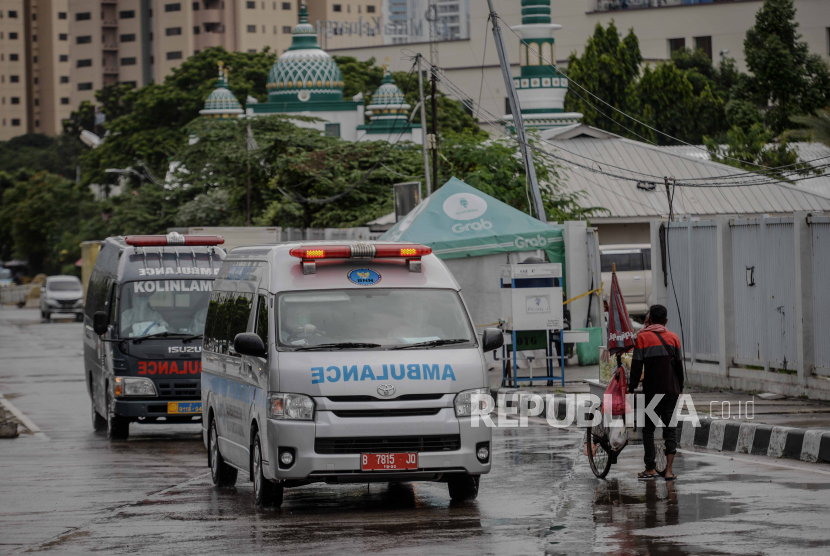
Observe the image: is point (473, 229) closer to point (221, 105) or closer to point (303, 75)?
point (303, 75)

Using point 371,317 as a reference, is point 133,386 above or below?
below

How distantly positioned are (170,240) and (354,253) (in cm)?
713

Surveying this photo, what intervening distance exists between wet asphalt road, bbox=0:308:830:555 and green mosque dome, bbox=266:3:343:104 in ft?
185

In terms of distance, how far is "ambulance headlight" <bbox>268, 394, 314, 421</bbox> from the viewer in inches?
374

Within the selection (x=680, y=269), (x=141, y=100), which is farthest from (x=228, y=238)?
(x=141, y=100)

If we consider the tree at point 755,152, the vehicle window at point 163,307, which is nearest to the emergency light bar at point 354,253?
the vehicle window at point 163,307

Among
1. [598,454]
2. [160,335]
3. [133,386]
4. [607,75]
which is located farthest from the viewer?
[607,75]

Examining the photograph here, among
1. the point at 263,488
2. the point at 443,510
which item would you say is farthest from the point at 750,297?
the point at 263,488

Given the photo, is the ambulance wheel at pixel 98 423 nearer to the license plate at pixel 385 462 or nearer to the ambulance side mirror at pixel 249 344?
the ambulance side mirror at pixel 249 344

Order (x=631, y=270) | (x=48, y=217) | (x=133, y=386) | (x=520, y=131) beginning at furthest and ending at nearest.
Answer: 1. (x=48, y=217)
2. (x=631, y=270)
3. (x=520, y=131)
4. (x=133, y=386)

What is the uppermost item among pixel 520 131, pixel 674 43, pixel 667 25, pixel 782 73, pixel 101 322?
pixel 667 25

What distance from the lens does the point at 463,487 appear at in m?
10.2

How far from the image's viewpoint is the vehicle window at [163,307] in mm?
16484

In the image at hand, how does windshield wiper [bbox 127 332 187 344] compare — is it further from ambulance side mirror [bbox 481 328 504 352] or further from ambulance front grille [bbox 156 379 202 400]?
ambulance side mirror [bbox 481 328 504 352]
